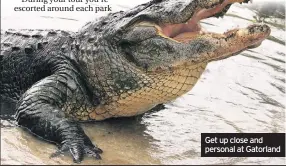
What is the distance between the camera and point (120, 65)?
15.2 feet

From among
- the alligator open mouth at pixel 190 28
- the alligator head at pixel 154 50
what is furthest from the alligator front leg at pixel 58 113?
the alligator open mouth at pixel 190 28

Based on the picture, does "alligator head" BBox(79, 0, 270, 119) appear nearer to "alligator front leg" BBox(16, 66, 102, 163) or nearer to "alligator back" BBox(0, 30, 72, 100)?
"alligator front leg" BBox(16, 66, 102, 163)

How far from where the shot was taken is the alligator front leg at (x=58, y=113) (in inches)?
158

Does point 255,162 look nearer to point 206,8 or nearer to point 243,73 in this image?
point 206,8

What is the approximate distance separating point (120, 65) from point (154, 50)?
1.35 feet

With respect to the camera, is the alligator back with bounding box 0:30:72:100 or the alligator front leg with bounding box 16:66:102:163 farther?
the alligator back with bounding box 0:30:72:100

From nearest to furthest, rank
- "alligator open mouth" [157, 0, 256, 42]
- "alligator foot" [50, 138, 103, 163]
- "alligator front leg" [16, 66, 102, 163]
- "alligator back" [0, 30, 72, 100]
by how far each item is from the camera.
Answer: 1. "alligator foot" [50, 138, 103, 163]
2. "alligator front leg" [16, 66, 102, 163]
3. "alligator open mouth" [157, 0, 256, 42]
4. "alligator back" [0, 30, 72, 100]

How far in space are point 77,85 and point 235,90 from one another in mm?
2407

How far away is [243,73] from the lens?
6.84 metres

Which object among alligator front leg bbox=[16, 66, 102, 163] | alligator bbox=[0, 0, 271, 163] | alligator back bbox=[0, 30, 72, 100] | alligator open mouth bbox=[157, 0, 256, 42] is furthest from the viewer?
alligator back bbox=[0, 30, 72, 100]

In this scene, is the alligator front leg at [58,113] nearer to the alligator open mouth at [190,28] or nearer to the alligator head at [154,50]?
the alligator head at [154,50]

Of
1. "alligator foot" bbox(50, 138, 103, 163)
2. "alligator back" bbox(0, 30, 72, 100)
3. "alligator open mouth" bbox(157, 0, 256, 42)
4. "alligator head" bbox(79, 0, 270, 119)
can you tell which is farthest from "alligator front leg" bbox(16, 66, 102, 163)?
"alligator open mouth" bbox(157, 0, 256, 42)

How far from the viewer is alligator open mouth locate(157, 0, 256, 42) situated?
450 cm

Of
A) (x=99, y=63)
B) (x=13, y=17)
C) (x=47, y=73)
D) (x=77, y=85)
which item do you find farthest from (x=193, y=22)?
(x=13, y=17)
